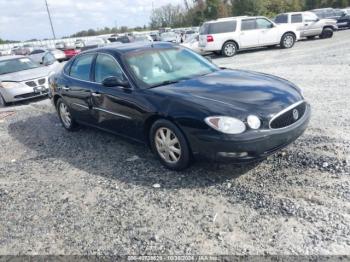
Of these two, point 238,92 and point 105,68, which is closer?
point 238,92

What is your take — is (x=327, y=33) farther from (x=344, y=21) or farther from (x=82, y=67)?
(x=82, y=67)

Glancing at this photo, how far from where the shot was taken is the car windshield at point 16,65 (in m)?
11.0

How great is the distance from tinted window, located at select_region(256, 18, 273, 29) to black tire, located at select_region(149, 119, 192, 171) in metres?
14.5

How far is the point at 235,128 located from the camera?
367cm

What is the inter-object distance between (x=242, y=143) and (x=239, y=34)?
47.8 ft

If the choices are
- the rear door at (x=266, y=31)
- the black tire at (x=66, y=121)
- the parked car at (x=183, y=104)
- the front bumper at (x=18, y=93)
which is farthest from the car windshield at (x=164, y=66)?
the rear door at (x=266, y=31)

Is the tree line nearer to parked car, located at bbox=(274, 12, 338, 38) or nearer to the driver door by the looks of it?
parked car, located at bbox=(274, 12, 338, 38)

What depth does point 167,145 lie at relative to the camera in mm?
4281

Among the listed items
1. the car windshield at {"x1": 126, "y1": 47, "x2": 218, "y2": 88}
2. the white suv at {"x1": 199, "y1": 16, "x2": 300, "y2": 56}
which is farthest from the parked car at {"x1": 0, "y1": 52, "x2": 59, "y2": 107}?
the white suv at {"x1": 199, "y1": 16, "x2": 300, "y2": 56}

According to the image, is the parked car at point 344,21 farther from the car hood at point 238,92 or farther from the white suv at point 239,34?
the car hood at point 238,92

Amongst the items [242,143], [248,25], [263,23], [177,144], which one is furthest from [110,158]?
[263,23]

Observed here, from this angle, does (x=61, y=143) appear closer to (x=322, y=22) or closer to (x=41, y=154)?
(x=41, y=154)

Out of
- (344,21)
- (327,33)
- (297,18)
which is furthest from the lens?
(344,21)

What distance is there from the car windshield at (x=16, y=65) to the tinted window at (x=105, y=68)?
6.86 metres
